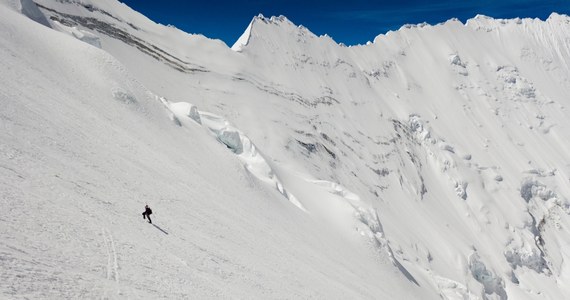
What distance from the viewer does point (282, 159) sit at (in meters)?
63.0

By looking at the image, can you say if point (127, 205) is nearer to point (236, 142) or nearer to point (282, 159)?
point (236, 142)

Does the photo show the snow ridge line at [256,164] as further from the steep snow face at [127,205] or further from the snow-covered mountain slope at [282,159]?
the steep snow face at [127,205]

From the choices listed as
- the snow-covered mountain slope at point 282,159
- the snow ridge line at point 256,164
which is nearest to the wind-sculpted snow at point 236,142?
the snow ridge line at point 256,164

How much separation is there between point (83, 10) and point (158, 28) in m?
15.2

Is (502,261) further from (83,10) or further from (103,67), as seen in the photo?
(83,10)

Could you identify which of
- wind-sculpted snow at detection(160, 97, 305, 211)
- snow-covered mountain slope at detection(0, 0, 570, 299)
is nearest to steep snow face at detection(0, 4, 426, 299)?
snow-covered mountain slope at detection(0, 0, 570, 299)

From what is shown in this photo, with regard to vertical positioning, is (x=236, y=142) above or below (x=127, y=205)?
above

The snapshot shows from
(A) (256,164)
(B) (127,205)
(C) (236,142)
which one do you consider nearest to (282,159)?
(C) (236,142)

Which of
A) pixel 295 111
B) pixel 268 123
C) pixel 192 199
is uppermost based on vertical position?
pixel 295 111

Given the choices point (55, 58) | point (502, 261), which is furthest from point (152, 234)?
point (502, 261)

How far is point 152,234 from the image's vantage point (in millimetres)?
17250

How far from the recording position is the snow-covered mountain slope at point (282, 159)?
1580cm

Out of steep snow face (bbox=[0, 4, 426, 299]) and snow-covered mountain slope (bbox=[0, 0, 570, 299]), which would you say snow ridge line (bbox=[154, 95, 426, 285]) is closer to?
snow-covered mountain slope (bbox=[0, 0, 570, 299])

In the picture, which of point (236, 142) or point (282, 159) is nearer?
point (236, 142)
